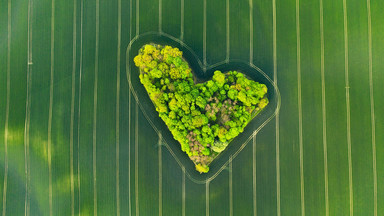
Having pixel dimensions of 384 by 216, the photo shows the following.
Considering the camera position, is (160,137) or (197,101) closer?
(197,101)

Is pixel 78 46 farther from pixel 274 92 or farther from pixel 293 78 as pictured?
pixel 293 78

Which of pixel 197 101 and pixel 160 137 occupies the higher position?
pixel 197 101

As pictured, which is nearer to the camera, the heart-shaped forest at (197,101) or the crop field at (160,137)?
the heart-shaped forest at (197,101)

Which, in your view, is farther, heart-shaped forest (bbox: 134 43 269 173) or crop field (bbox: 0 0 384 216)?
crop field (bbox: 0 0 384 216)

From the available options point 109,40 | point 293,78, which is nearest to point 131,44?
point 109,40
